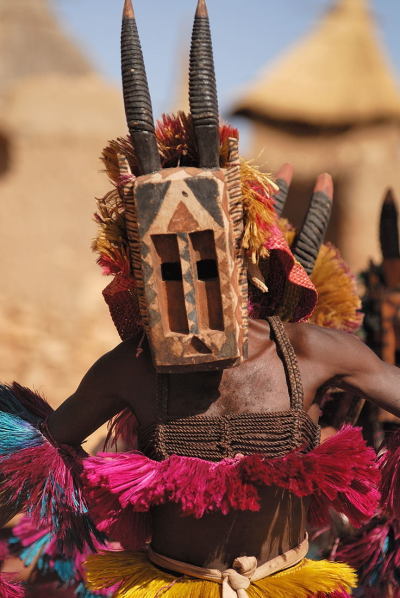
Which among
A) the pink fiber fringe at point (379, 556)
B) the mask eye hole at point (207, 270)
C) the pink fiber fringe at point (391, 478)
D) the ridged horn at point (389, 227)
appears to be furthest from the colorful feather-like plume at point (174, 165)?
the ridged horn at point (389, 227)

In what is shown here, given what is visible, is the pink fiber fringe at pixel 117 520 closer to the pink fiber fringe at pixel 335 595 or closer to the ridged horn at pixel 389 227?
the pink fiber fringe at pixel 335 595

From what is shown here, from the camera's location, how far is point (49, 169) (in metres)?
11.3

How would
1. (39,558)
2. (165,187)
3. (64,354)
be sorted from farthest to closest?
(64,354), (39,558), (165,187)

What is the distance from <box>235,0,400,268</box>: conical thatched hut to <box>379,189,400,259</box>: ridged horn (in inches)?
253

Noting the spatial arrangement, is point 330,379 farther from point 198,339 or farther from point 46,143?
point 46,143

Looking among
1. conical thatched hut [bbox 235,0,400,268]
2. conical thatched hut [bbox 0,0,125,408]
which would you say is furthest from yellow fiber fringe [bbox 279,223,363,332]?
conical thatched hut [bbox 235,0,400,268]

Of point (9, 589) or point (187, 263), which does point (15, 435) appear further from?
point (187, 263)

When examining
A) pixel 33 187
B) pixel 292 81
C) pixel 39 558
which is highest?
pixel 292 81

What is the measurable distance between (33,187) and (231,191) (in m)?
9.13

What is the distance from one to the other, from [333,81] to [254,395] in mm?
9910

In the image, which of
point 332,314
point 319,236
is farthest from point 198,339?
point 332,314

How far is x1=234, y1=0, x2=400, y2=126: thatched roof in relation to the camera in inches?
450

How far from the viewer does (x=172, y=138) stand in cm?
246

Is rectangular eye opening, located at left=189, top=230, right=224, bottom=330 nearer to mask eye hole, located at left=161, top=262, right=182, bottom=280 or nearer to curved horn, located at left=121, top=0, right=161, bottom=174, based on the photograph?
mask eye hole, located at left=161, top=262, right=182, bottom=280
